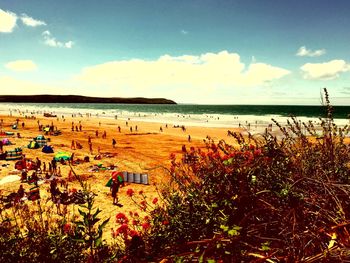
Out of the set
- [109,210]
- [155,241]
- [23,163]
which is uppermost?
[155,241]

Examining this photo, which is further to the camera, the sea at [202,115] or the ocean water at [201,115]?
the ocean water at [201,115]

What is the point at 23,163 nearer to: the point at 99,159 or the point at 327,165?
the point at 99,159

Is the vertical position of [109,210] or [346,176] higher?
[346,176]

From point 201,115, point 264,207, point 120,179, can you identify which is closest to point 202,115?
point 201,115

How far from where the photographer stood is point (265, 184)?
3.30m

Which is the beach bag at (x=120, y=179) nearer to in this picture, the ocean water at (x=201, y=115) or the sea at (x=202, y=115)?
the ocean water at (x=201, y=115)

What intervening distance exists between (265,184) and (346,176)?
0.99 meters

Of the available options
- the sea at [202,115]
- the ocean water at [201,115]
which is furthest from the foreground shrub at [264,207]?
the ocean water at [201,115]

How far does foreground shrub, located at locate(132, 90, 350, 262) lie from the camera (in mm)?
1876

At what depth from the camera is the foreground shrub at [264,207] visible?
1.88 meters

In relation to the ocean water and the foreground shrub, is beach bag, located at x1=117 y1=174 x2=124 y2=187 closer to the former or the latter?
the foreground shrub

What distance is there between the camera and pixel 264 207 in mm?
2225

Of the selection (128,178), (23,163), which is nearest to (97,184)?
(128,178)

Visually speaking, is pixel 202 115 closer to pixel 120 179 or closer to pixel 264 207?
pixel 120 179
